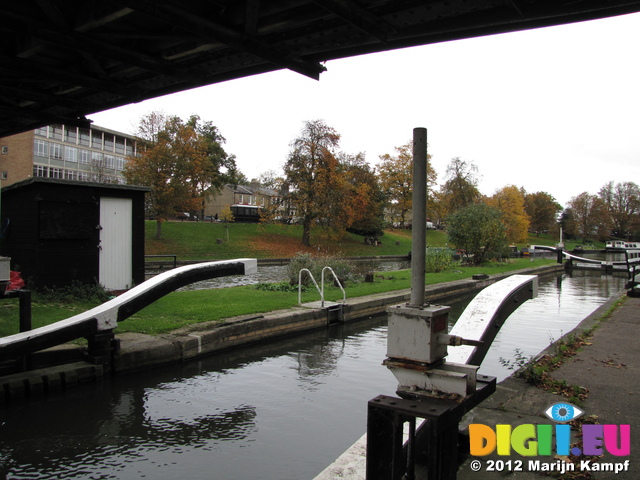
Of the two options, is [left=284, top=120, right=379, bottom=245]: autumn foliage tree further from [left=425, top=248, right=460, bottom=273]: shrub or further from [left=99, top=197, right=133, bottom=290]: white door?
[left=99, top=197, right=133, bottom=290]: white door

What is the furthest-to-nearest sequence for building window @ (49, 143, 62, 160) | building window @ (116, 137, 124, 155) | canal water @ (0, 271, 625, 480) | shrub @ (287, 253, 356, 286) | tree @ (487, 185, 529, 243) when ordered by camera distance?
building window @ (116, 137, 124, 155), building window @ (49, 143, 62, 160), tree @ (487, 185, 529, 243), shrub @ (287, 253, 356, 286), canal water @ (0, 271, 625, 480)

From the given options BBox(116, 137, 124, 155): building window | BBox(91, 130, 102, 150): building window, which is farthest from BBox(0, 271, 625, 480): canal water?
BBox(116, 137, 124, 155): building window

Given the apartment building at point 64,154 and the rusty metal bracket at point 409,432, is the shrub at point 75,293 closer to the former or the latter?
the rusty metal bracket at point 409,432

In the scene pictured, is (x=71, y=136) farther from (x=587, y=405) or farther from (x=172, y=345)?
(x=587, y=405)

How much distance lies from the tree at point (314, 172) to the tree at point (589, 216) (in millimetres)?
57159

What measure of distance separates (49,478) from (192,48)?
14.9ft

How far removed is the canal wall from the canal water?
0.61 ft

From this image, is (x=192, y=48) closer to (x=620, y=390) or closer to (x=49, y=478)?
(x=49, y=478)

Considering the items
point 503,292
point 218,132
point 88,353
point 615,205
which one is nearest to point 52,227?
point 88,353

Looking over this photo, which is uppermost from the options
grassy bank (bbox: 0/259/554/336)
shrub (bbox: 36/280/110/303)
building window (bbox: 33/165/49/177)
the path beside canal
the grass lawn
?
building window (bbox: 33/165/49/177)

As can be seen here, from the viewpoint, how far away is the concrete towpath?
3334 mm

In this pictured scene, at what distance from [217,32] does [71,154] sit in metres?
67.2

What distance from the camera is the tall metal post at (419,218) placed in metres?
2.92

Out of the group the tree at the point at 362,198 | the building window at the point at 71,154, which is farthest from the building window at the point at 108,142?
the tree at the point at 362,198
